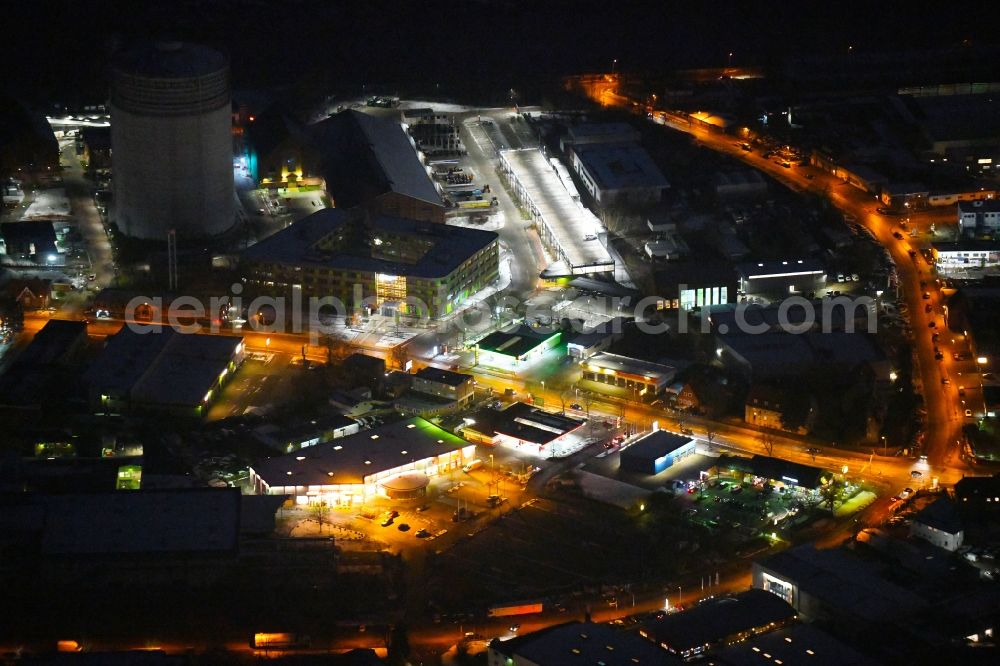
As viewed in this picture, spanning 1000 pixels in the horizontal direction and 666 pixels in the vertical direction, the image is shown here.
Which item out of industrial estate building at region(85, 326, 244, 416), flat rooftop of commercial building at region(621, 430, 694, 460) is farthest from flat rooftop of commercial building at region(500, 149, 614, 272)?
industrial estate building at region(85, 326, 244, 416)

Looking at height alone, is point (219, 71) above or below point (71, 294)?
above

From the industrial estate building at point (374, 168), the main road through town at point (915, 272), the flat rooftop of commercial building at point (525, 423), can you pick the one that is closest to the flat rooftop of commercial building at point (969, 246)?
the main road through town at point (915, 272)

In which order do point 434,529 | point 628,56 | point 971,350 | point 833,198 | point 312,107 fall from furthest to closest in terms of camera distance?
point 628,56 → point 312,107 → point 833,198 → point 971,350 → point 434,529

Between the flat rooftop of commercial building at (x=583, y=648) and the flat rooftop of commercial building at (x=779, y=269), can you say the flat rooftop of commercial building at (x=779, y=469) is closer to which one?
the flat rooftop of commercial building at (x=583, y=648)

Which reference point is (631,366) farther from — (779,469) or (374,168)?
(374,168)

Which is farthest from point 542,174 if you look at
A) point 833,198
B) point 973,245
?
point 973,245

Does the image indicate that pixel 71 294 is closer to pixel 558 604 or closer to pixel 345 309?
pixel 345 309
